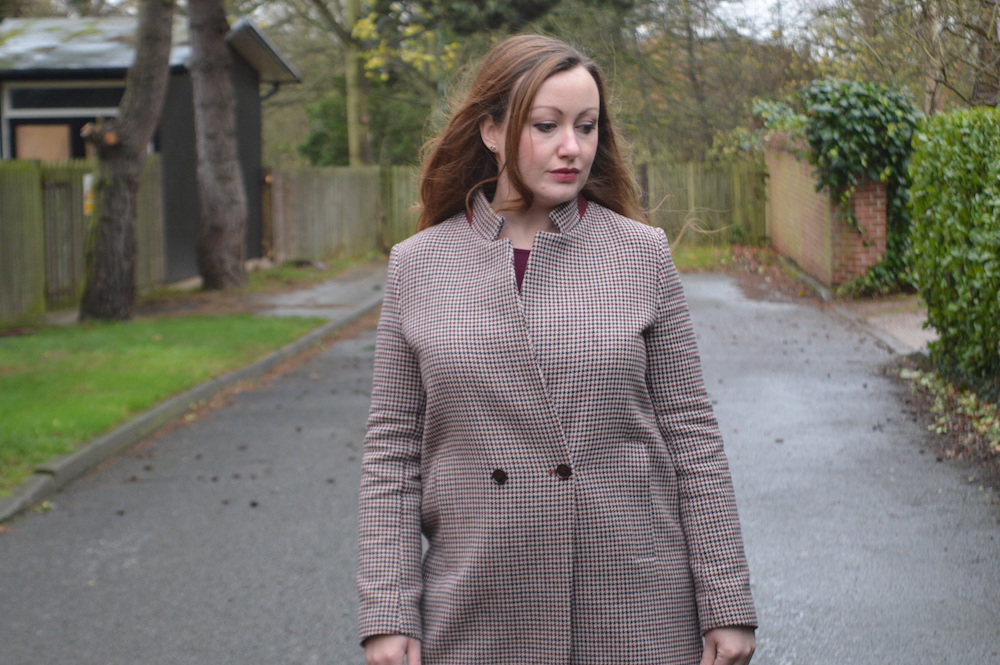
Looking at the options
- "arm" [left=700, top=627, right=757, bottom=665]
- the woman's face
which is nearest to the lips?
the woman's face

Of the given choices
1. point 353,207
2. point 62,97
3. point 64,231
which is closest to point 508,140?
point 64,231

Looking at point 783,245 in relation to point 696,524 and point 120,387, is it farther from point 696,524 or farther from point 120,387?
point 696,524

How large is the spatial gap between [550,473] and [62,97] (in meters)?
22.5

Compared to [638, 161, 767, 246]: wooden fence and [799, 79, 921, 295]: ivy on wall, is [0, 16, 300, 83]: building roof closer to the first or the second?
[638, 161, 767, 246]: wooden fence

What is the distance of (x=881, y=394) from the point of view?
1027 centimetres

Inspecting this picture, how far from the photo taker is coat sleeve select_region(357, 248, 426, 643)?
2383 mm

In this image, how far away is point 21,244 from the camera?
16.1 meters

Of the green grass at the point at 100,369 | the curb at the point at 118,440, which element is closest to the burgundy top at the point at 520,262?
the curb at the point at 118,440

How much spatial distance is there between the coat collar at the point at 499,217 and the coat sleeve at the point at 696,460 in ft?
0.64

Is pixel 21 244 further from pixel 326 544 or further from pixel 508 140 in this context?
pixel 508 140

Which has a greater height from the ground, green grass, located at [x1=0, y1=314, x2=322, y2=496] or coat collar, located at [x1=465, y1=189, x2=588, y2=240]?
coat collar, located at [x1=465, y1=189, x2=588, y2=240]

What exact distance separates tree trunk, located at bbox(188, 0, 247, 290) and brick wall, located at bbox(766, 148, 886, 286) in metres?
8.98

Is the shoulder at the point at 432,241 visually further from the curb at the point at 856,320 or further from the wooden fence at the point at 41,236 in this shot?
the wooden fence at the point at 41,236

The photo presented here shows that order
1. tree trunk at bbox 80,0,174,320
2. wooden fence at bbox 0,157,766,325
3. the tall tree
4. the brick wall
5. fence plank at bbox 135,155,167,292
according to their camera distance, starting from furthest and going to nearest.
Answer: wooden fence at bbox 0,157,766,325
fence plank at bbox 135,155,167,292
the brick wall
tree trunk at bbox 80,0,174,320
the tall tree
